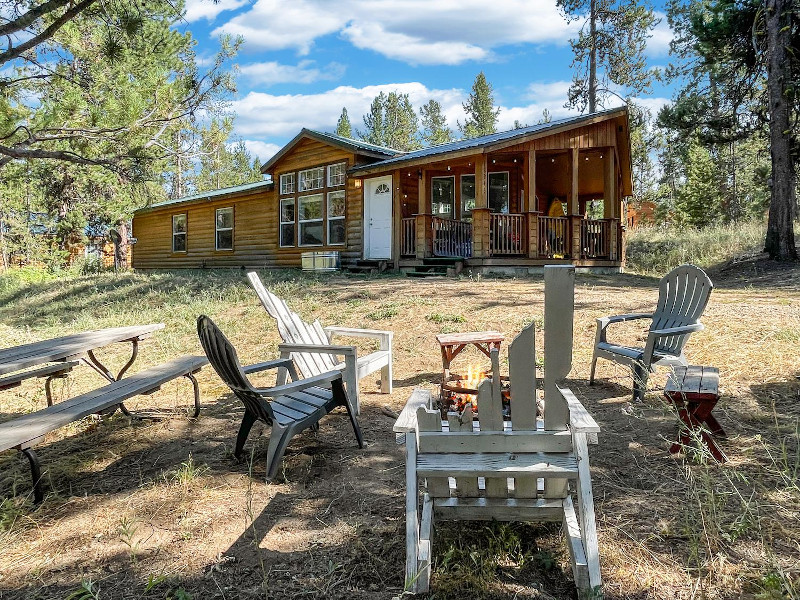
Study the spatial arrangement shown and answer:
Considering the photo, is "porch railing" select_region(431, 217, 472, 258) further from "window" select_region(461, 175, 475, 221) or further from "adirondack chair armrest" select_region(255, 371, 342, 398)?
"adirondack chair armrest" select_region(255, 371, 342, 398)

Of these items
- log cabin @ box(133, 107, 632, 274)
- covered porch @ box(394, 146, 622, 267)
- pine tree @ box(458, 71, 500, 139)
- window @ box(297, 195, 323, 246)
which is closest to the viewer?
covered porch @ box(394, 146, 622, 267)

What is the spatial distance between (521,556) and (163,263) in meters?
23.2

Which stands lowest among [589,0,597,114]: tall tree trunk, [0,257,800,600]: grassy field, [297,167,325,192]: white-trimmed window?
[0,257,800,600]: grassy field

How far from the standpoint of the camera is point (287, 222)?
16953mm

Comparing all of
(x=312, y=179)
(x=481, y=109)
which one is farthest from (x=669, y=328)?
(x=481, y=109)

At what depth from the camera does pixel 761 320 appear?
6.05 metres

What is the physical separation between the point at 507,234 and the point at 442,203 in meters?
3.40

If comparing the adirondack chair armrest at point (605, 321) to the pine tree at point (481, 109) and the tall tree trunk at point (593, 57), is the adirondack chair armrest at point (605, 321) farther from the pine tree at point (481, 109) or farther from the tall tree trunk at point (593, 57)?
the pine tree at point (481, 109)

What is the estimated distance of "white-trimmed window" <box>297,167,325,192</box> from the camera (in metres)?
15.8

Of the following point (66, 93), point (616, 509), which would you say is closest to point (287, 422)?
point (616, 509)

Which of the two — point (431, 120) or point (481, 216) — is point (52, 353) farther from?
point (431, 120)

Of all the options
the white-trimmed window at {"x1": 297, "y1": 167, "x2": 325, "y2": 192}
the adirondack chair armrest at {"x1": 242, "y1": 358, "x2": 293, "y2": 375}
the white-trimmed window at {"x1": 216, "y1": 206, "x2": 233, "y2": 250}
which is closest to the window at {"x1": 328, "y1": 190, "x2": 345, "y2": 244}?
the white-trimmed window at {"x1": 297, "y1": 167, "x2": 325, "y2": 192}

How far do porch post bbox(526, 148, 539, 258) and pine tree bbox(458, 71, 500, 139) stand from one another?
32463mm

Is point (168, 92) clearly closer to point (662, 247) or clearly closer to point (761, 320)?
point (761, 320)
